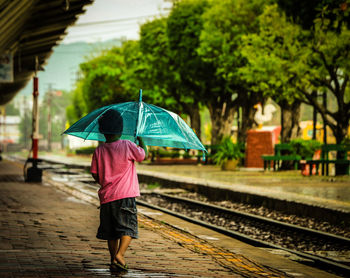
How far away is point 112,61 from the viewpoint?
62188mm

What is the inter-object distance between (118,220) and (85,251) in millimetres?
1597

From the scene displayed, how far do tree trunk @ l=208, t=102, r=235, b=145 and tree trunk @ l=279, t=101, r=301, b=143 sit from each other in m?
7.89

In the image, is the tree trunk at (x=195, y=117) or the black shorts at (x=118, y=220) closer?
the black shorts at (x=118, y=220)

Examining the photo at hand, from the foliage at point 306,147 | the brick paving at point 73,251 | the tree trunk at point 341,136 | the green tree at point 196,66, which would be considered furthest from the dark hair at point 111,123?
Result: the green tree at point 196,66

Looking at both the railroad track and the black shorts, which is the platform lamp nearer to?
the railroad track

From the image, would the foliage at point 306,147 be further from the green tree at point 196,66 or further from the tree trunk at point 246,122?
the green tree at point 196,66

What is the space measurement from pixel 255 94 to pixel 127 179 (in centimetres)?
2810

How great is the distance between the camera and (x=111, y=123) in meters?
5.49

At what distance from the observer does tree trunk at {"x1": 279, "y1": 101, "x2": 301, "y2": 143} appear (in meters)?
28.0

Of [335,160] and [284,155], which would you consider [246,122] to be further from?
[335,160]

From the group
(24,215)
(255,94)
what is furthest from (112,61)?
(24,215)

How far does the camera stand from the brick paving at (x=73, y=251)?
227 inches

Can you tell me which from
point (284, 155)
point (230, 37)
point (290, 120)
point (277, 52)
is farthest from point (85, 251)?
point (230, 37)

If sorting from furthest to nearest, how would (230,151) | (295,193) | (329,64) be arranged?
(230,151) → (329,64) → (295,193)
